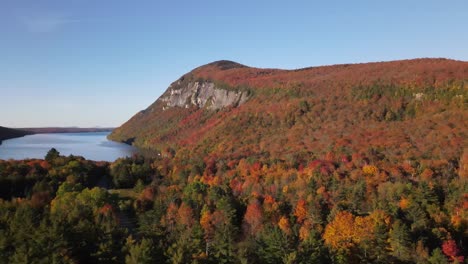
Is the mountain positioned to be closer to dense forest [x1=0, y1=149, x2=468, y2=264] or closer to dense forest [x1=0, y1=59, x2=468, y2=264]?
dense forest [x1=0, y1=59, x2=468, y2=264]

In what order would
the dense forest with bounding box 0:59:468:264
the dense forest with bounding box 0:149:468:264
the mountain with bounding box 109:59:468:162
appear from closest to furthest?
the dense forest with bounding box 0:149:468:264, the dense forest with bounding box 0:59:468:264, the mountain with bounding box 109:59:468:162

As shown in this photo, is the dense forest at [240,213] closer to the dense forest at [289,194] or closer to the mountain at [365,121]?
the dense forest at [289,194]

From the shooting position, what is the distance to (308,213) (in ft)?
223

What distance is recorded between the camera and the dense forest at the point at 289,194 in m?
44.4

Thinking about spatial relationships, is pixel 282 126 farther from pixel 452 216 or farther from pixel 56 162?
pixel 452 216

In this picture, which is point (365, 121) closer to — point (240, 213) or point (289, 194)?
point (289, 194)

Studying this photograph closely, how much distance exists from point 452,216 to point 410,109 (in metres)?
88.0

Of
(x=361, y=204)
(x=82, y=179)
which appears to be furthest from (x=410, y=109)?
(x=82, y=179)

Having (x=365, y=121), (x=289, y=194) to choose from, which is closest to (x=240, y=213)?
(x=289, y=194)

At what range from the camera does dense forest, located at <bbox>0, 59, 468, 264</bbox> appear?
44406mm

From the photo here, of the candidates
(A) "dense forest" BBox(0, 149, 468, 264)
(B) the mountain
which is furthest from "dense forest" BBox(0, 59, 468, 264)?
(B) the mountain

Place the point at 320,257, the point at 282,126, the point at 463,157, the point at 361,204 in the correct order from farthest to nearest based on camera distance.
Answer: the point at 282,126
the point at 463,157
the point at 361,204
the point at 320,257

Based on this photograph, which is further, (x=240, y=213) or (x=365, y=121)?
(x=365, y=121)

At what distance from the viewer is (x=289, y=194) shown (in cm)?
8275
